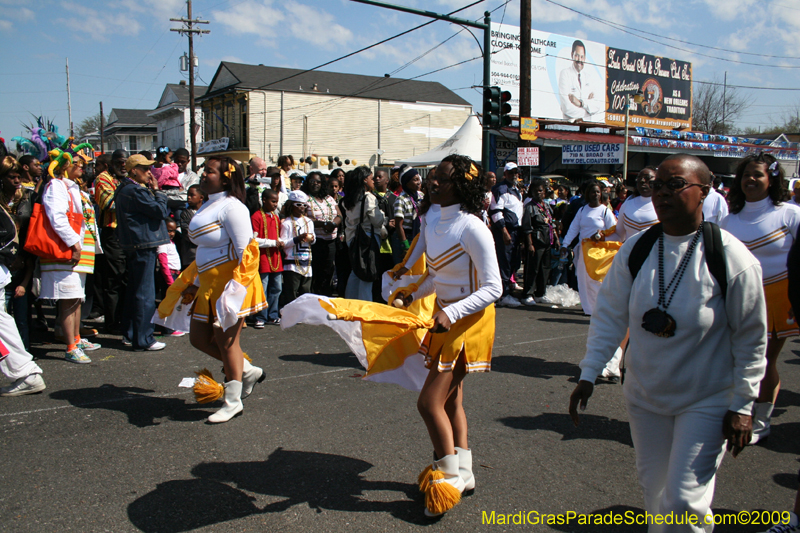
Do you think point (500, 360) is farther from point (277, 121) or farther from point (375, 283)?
point (277, 121)

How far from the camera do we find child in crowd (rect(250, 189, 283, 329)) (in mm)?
8117

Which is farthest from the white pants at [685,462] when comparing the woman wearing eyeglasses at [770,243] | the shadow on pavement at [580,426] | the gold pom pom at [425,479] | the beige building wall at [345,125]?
the beige building wall at [345,125]

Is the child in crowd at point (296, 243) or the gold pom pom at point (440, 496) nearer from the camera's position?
the gold pom pom at point (440, 496)

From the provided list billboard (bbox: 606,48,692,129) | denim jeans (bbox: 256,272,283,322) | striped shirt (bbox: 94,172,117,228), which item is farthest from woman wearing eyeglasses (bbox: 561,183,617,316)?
billboard (bbox: 606,48,692,129)

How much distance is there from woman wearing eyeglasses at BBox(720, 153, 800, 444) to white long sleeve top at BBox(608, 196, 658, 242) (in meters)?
1.29

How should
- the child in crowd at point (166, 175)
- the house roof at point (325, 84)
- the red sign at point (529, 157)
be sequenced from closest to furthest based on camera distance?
1. the child in crowd at point (166, 175)
2. the red sign at point (529, 157)
3. the house roof at point (325, 84)

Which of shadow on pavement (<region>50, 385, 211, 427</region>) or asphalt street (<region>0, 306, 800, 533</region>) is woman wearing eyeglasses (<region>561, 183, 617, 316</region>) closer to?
asphalt street (<region>0, 306, 800, 533</region>)

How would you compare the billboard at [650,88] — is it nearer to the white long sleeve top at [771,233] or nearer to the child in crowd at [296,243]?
the child in crowd at [296,243]

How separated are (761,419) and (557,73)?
25.5 metres

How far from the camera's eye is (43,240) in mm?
5824

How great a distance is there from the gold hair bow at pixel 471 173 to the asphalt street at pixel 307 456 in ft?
6.18

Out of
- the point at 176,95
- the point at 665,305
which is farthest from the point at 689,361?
the point at 176,95

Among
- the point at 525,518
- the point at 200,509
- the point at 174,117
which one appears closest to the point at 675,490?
the point at 525,518

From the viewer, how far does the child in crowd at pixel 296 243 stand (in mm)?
8336
